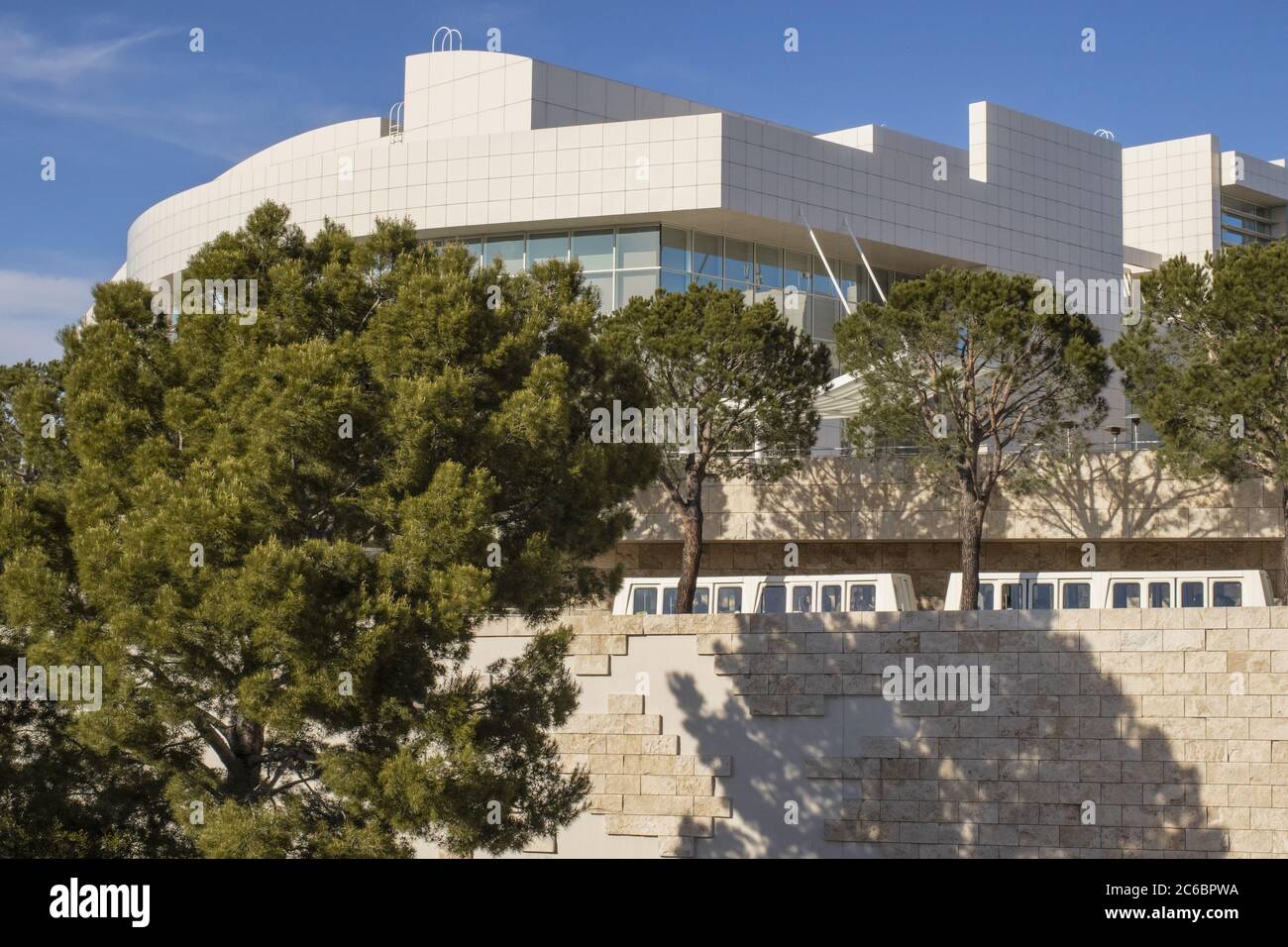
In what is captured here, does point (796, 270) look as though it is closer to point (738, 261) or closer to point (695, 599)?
point (738, 261)

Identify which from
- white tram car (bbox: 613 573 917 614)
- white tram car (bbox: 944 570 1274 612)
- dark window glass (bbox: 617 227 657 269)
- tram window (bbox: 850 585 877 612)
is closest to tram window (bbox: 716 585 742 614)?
white tram car (bbox: 613 573 917 614)

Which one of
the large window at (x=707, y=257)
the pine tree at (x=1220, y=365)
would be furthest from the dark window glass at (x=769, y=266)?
the pine tree at (x=1220, y=365)

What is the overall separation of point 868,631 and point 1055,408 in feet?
23.2

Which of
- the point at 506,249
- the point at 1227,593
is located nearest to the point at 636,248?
the point at 506,249

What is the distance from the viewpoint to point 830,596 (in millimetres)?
25031

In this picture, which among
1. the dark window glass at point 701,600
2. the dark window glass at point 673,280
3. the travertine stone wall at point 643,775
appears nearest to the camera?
the travertine stone wall at point 643,775

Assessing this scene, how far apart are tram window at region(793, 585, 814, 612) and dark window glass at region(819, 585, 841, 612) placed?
0.20 meters

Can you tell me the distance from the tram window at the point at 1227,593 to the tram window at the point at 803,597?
670 centimetres

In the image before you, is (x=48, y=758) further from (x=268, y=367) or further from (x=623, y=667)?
(x=623, y=667)

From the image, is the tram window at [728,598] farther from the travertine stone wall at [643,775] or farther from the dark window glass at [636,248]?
the dark window glass at [636,248]

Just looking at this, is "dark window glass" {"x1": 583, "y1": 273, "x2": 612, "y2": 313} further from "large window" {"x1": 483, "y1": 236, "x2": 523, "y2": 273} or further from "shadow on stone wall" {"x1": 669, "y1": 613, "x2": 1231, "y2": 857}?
"shadow on stone wall" {"x1": 669, "y1": 613, "x2": 1231, "y2": 857}

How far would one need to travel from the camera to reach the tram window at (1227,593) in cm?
2286

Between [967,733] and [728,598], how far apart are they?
6.14 metres
